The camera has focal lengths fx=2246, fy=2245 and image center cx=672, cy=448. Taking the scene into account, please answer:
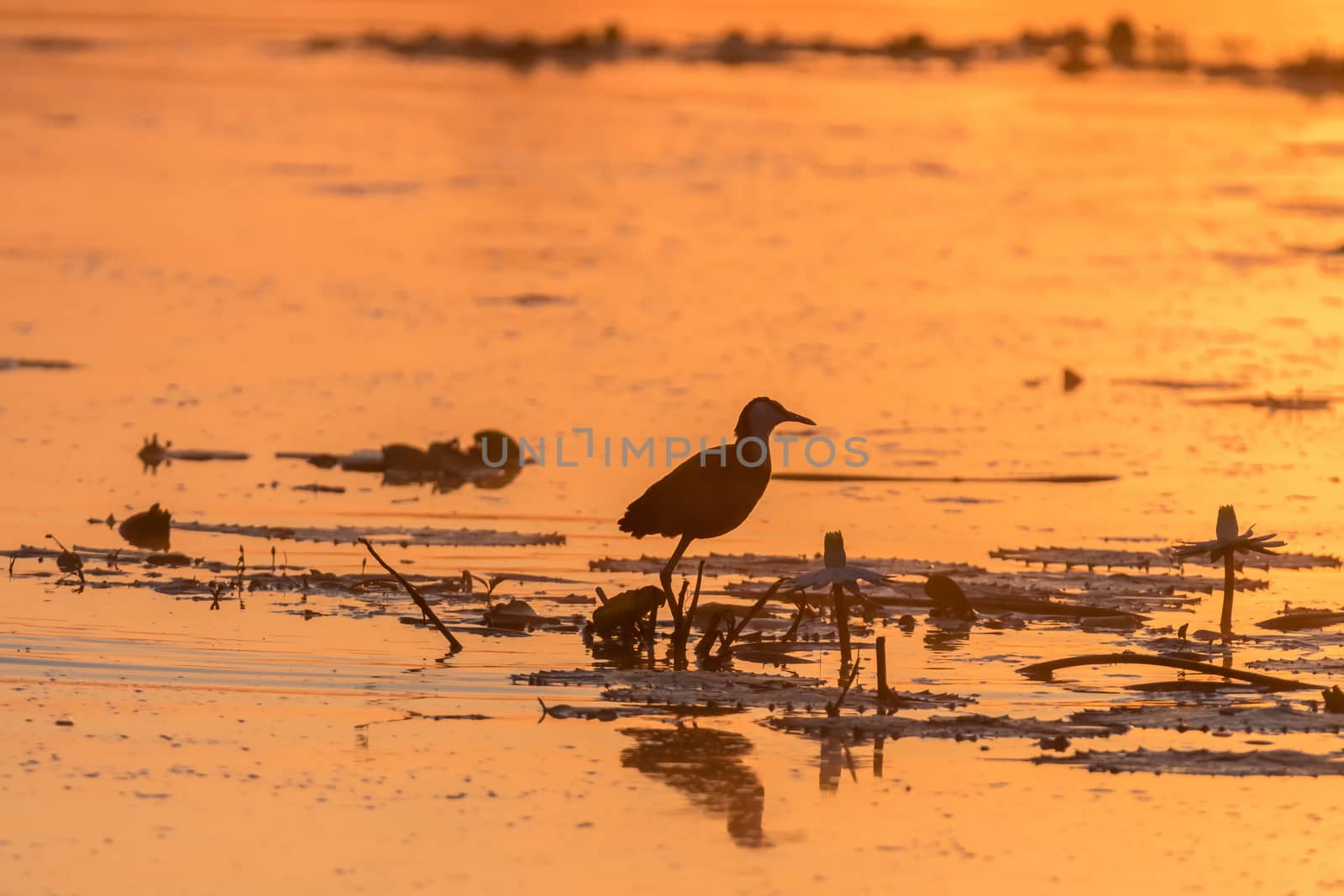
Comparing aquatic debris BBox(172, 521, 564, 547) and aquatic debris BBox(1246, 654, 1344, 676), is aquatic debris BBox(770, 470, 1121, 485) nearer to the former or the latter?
aquatic debris BBox(172, 521, 564, 547)

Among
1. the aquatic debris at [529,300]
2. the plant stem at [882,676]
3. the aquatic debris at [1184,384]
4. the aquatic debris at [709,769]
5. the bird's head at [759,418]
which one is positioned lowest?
the aquatic debris at [709,769]

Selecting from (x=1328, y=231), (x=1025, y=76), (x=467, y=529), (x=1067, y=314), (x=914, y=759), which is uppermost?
(x=1025, y=76)

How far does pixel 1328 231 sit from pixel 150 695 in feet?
64.1

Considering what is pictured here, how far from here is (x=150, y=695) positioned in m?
8.52

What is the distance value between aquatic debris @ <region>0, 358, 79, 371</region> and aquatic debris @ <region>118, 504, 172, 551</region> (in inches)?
209

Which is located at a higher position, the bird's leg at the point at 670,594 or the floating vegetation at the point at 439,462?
the floating vegetation at the point at 439,462

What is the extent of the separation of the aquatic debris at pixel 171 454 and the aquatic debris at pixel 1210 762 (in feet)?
23.8

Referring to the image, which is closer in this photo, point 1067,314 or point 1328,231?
point 1067,314

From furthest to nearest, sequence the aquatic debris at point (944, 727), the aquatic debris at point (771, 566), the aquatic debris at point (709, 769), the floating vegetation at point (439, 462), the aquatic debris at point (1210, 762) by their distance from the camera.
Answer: the floating vegetation at point (439, 462) < the aquatic debris at point (771, 566) < the aquatic debris at point (944, 727) < the aquatic debris at point (1210, 762) < the aquatic debris at point (709, 769)

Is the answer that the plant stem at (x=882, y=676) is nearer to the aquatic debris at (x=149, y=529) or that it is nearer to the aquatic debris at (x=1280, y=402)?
the aquatic debris at (x=149, y=529)

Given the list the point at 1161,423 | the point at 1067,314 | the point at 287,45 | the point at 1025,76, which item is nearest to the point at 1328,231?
the point at 1067,314

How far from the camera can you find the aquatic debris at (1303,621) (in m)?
9.92

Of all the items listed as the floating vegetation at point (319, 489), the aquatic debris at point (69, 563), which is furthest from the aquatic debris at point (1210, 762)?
the floating vegetation at point (319, 489)

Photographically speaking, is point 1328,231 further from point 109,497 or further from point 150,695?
point 150,695
